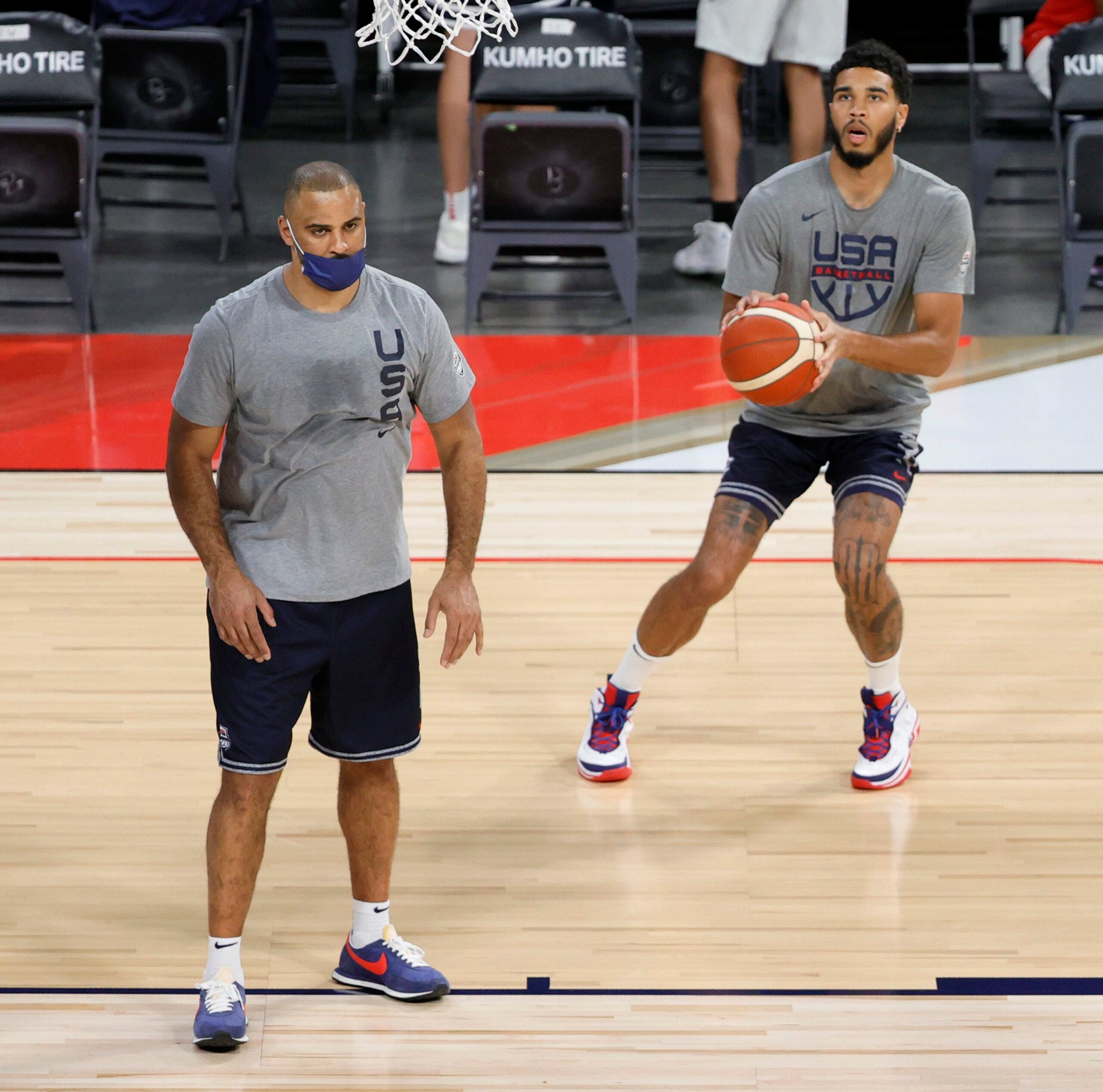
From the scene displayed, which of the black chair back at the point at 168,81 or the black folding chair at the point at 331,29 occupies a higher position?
the black folding chair at the point at 331,29

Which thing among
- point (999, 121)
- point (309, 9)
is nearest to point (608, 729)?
point (999, 121)

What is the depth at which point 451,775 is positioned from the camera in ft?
13.1

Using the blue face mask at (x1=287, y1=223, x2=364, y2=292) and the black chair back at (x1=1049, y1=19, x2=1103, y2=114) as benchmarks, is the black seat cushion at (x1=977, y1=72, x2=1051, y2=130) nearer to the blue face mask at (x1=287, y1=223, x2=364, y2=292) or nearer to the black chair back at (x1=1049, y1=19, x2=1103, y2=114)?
the black chair back at (x1=1049, y1=19, x2=1103, y2=114)

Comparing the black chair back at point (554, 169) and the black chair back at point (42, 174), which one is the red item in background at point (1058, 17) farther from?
the black chair back at point (42, 174)

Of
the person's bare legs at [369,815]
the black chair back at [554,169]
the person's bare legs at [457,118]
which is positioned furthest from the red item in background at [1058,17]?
the person's bare legs at [369,815]

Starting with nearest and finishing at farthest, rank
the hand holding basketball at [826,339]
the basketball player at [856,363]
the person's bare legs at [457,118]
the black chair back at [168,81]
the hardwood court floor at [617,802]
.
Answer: the hardwood court floor at [617,802], the hand holding basketball at [826,339], the basketball player at [856,363], the person's bare legs at [457,118], the black chair back at [168,81]

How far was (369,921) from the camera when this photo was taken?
319 cm

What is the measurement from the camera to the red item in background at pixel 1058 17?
25.0 ft

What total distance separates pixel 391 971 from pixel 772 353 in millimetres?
1435

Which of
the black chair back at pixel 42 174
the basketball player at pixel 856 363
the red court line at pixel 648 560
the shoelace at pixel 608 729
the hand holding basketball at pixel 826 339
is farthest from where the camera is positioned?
the black chair back at pixel 42 174

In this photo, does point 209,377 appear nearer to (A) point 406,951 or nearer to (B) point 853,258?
(A) point 406,951

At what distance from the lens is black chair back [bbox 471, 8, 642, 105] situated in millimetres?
7367

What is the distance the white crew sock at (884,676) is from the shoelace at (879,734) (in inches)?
1.6

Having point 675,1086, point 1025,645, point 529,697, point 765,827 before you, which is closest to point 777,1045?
point 675,1086
